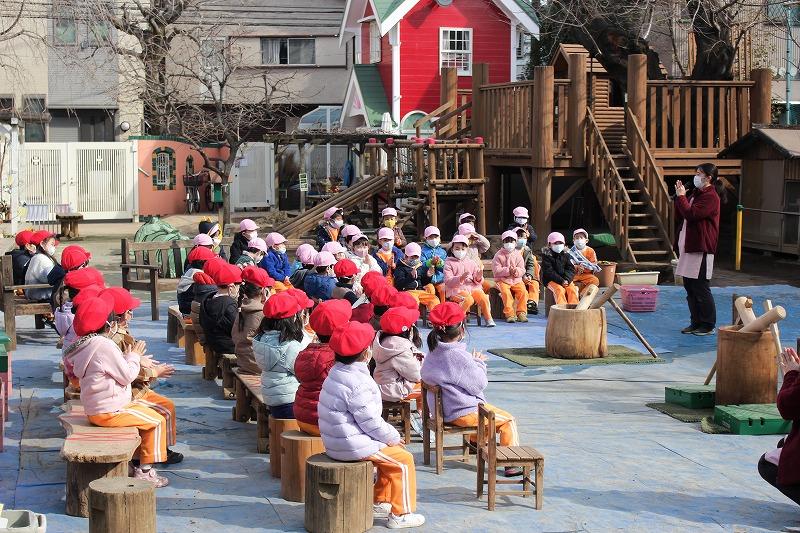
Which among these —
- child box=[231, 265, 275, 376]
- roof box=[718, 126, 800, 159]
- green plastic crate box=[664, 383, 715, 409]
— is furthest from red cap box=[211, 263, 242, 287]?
roof box=[718, 126, 800, 159]

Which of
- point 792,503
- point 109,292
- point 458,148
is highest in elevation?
point 458,148

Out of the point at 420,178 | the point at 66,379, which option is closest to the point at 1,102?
the point at 420,178

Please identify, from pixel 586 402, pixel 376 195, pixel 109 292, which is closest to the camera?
pixel 109 292

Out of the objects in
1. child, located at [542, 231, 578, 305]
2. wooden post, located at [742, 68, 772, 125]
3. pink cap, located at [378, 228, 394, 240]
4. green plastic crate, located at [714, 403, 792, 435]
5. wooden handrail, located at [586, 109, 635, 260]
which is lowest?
green plastic crate, located at [714, 403, 792, 435]

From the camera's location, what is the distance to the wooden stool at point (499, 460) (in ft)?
26.1

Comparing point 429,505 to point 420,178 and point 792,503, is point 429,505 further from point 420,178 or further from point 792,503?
point 420,178

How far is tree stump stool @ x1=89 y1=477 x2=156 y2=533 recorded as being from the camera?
693cm

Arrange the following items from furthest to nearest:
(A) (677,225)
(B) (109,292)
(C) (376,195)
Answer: (C) (376,195)
(A) (677,225)
(B) (109,292)

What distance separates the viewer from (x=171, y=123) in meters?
38.7

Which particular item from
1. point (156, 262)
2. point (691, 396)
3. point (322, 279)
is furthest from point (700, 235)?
point (156, 262)

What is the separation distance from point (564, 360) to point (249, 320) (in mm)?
4233

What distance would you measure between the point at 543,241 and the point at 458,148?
113 inches

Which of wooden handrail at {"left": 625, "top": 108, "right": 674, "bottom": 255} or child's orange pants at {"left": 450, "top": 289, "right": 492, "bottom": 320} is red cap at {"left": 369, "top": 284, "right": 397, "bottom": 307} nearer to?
child's orange pants at {"left": 450, "top": 289, "right": 492, "bottom": 320}

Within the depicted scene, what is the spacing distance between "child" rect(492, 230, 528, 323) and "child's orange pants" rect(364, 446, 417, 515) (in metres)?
9.05
